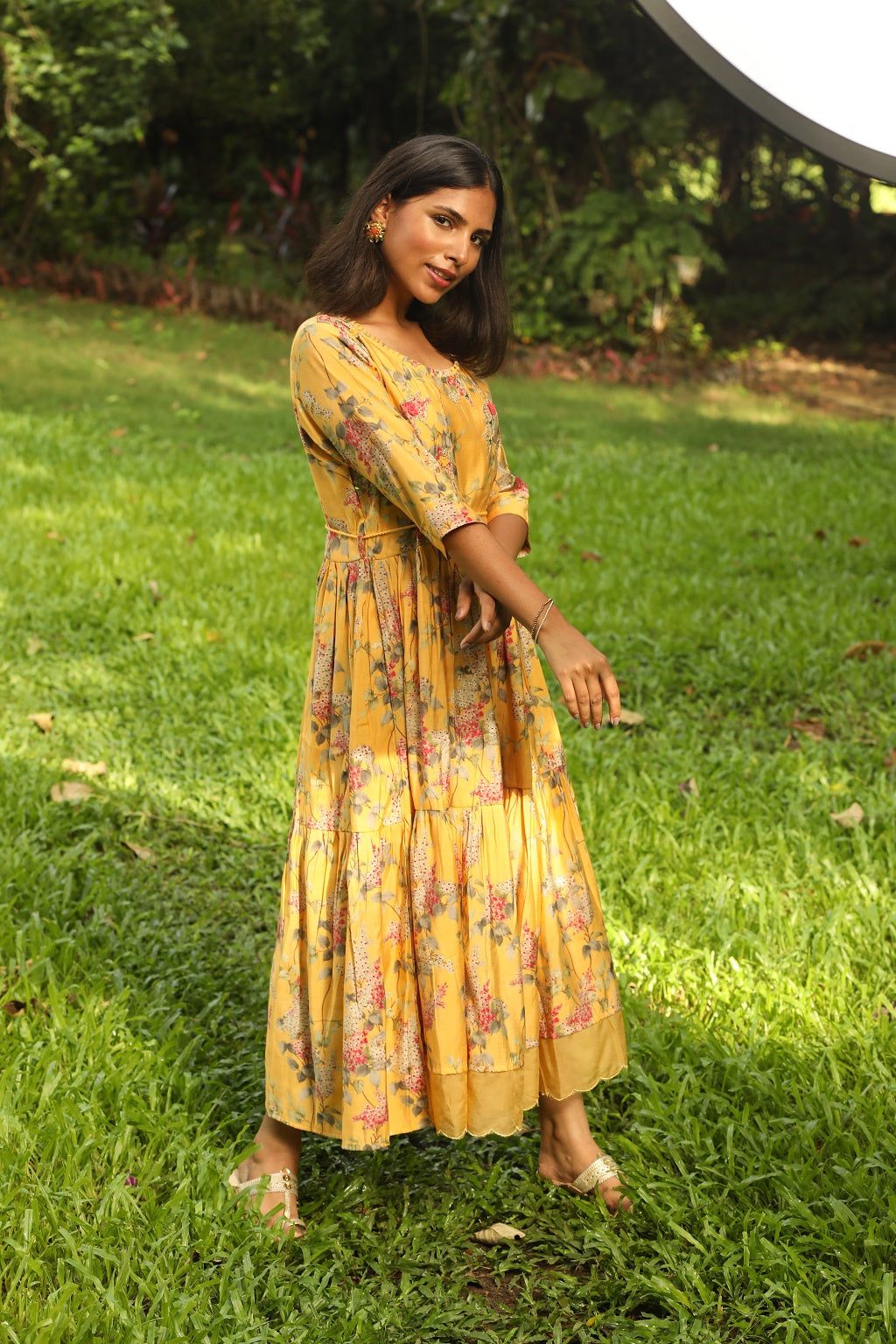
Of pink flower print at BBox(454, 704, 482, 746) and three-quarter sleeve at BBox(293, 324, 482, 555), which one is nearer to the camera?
three-quarter sleeve at BBox(293, 324, 482, 555)

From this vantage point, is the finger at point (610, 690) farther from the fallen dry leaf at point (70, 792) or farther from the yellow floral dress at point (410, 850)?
the fallen dry leaf at point (70, 792)

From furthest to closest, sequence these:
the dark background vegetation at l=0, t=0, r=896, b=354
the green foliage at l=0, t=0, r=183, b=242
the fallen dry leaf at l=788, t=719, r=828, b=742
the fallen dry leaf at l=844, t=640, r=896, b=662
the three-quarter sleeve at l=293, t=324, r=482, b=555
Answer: the dark background vegetation at l=0, t=0, r=896, b=354, the green foliage at l=0, t=0, r=183, b=242, the fallen dry leaf at l=844, t=640, r=896, b=662, the fallen dry leaf at l=788, t=719, r=828, b=742, the three-quarter sleeve at l=293, t=324, r=482, b=555

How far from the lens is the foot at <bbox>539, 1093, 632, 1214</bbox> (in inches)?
84.4

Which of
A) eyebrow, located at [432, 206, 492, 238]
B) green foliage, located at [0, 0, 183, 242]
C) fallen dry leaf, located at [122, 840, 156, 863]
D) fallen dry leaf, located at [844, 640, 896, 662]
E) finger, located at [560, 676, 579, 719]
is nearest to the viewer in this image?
finger, located at [560, 676, 579, 719]

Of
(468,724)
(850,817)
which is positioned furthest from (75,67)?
(468,724)

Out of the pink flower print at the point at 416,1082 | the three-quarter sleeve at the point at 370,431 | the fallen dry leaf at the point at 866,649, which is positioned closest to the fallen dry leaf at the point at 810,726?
the fallen dry leaf at the point at 866,649

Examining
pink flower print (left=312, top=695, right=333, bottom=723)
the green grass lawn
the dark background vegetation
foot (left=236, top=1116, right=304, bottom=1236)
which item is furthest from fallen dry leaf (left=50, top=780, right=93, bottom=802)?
the dark background vegetation

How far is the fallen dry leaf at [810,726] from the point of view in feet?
13.1

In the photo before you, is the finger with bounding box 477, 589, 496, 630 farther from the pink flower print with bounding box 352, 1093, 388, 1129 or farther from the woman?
the pink flower print with bounding box 352, 1093, 388, 1129

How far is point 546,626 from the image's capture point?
174cm

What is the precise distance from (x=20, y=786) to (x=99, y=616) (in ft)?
4.64

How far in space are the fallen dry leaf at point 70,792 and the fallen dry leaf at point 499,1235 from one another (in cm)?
184

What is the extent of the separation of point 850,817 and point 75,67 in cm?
1069

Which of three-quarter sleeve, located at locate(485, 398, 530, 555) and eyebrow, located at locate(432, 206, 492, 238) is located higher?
eyebrow, located at locate(432, 206, 492, 238)
